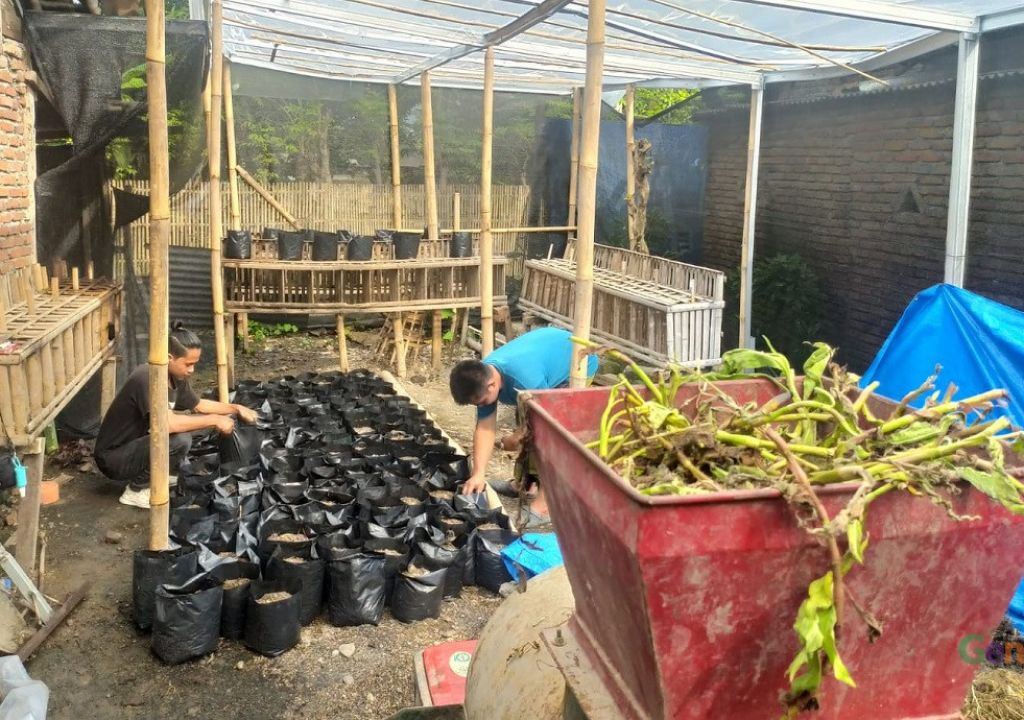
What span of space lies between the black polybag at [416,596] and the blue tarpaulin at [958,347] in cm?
263

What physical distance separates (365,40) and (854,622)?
28.3 ft

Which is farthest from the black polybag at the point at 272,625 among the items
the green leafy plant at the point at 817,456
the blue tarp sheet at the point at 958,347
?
the blue tarp sheet at the point at 958,347

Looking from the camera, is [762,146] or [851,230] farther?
[762,146]

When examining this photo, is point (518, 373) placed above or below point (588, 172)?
below

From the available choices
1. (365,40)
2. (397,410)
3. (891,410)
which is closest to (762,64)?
(365,40)

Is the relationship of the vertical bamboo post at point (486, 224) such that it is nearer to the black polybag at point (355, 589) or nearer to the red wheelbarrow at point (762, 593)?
the black polybag at point (355, 589)

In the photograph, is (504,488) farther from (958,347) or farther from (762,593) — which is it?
(762,593)

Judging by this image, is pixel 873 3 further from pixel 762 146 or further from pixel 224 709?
pixel 224 709

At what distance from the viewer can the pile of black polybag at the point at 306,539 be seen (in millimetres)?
4453

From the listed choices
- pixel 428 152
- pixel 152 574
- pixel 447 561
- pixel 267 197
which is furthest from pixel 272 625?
pixel 267 197

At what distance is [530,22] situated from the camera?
6.81 m

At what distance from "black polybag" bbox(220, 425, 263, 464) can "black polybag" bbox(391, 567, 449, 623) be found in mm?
2268

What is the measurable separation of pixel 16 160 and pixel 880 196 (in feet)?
26.3

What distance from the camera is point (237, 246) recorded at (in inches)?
360
